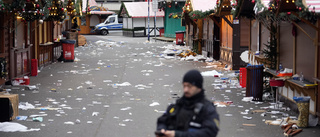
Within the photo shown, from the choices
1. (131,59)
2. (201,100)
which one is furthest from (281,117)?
(131,59)

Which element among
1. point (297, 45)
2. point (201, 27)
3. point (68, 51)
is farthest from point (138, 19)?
point (297, 45)

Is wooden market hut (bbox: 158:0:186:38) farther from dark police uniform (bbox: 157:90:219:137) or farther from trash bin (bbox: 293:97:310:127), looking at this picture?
dark police uniform (bbox: 157:90:219:137)

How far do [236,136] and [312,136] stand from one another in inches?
51.0

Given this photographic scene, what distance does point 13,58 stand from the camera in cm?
1659

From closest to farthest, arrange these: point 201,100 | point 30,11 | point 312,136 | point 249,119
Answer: point 201,100
point 312,136
point 249,119
point 30,11

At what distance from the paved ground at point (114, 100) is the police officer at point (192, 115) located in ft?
15.0

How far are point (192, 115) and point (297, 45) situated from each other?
7569mm

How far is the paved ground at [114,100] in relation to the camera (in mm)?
9484

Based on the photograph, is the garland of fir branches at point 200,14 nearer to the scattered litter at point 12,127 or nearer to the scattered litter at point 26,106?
the scattered litter at point 26,106

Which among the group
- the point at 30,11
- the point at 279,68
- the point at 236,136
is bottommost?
the point at 236,136

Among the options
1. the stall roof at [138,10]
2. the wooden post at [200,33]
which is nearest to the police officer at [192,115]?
the wooden post at [200,33]

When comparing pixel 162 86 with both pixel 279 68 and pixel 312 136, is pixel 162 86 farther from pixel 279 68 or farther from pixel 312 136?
pixel 312 136

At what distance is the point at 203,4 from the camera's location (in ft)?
89.1

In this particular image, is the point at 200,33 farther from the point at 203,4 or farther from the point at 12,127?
the point at 12,127
